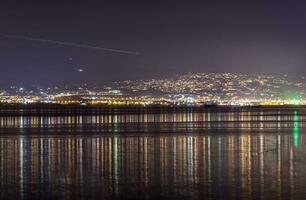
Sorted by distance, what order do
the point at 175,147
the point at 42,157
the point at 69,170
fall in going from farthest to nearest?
1. the point at 175,147
2. the point at 42,157
3. the point at 69,170

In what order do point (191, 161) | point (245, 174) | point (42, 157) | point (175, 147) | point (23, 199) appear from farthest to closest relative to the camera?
point (175, 147) → point (42, 157) → point (191, 161) → point (245, 174) → point (23, 199)

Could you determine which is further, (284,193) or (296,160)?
(296,160)

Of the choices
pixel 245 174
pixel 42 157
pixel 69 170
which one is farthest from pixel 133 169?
pixel 42 157

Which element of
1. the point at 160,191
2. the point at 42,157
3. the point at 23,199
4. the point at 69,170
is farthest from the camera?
the point at 42,157

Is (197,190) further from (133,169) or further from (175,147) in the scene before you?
(175,147)

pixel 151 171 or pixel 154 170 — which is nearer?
pixel 151 171

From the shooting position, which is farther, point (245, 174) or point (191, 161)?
point (191, 161)

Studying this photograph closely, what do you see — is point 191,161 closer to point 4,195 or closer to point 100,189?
point 100,189

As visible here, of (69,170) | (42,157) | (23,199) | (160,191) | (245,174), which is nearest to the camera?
(23,199)

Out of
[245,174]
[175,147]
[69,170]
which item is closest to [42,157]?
[69,170]
